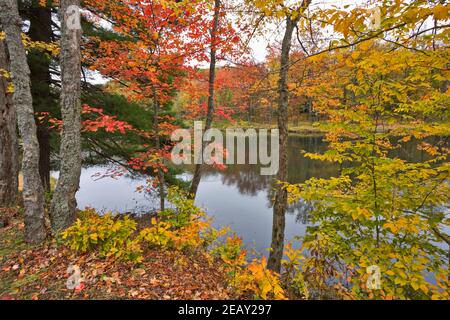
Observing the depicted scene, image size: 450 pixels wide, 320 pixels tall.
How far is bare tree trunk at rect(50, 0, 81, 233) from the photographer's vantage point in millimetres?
4113

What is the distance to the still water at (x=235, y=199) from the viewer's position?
10.6 metres

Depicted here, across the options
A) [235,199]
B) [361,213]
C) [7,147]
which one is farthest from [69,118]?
[235,199]

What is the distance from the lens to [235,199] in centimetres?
1470

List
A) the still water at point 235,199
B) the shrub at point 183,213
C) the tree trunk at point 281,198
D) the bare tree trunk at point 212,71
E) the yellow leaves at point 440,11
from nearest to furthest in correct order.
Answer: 1. the yellow leaves at point 440,11
2. the tree trunk at point 281,198
3. the shrub at point 183,213
4. the bare tree trunk at point 212,71
5. the still water at point 235,199

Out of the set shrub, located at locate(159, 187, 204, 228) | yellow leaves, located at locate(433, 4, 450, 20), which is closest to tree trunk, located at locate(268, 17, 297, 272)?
shrub, located at locate(159, 187, 204, 228)

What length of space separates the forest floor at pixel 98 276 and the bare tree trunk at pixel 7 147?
6.48 feet

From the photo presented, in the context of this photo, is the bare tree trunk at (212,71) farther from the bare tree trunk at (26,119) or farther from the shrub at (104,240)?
the bare tree trunk at (26,119)

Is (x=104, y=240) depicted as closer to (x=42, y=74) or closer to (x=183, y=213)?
(x=183, y=213)

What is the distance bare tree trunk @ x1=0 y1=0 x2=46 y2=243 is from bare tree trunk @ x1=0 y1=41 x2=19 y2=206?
8.08 ft

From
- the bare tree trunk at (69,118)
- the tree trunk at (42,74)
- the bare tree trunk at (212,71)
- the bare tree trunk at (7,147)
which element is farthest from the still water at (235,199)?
the bare tree trunk at (69,118)
